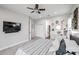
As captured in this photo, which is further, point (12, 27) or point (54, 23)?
point (54, 23)

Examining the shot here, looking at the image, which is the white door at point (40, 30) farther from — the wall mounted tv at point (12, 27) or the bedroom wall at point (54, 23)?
the wall mounted tv at point (12, 27)

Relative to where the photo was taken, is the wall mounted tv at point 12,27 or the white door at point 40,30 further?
the white door at point 40,30

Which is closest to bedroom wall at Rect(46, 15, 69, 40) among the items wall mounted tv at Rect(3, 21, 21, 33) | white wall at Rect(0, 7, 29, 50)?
white wall at Rect(0, 7, 29, 50)

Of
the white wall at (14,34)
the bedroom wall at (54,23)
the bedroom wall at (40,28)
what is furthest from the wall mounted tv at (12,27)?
the bedroom wall at (54,23)

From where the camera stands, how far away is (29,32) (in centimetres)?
159

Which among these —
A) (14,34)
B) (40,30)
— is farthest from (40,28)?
(14,34)

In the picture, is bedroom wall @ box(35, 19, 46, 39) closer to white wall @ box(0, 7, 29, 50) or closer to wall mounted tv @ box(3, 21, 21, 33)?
white wall @ box(0, 7, 29, 50)

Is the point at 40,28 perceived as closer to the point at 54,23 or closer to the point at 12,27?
the point at 54,23

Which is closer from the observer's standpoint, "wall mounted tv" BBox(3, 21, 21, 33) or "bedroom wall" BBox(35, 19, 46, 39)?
"wall mounted tv" BBox(3, 21, 21, 33)

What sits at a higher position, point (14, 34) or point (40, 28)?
point (40, 28)

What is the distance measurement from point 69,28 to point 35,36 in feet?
2.10

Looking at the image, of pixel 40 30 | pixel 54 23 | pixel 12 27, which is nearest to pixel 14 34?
pixel 12 27

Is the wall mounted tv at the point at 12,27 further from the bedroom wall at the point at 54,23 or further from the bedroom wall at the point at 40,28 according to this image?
the bedroom wall at the point at 54,23
